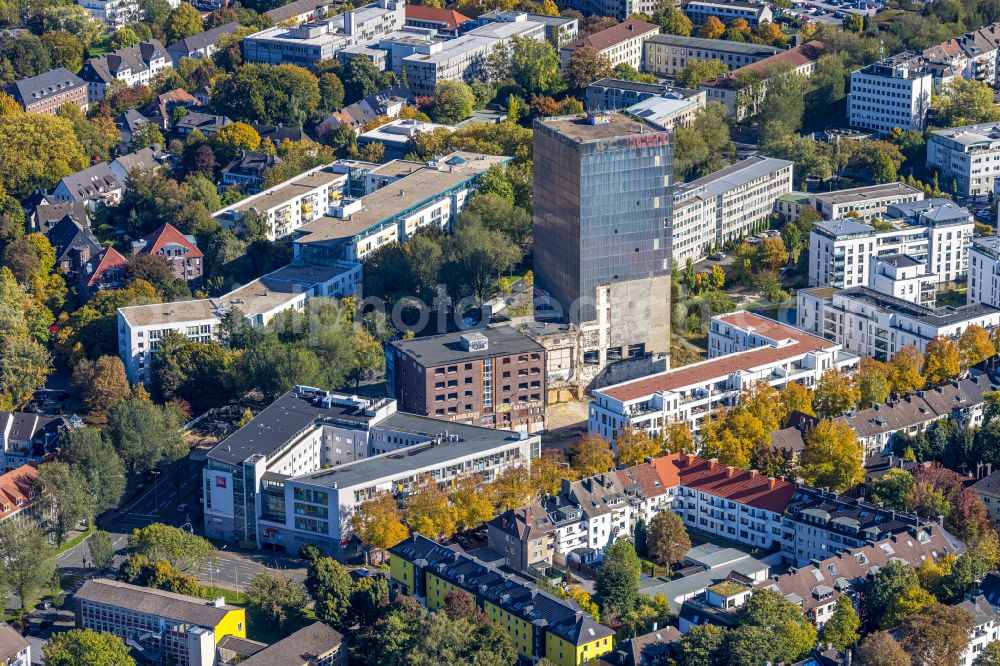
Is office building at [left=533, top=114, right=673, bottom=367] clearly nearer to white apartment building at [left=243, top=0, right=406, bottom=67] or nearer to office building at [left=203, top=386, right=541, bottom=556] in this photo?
office building at [left=203, top=386, right=541, bottom=556]

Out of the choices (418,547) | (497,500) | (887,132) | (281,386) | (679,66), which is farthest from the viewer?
(679,66)

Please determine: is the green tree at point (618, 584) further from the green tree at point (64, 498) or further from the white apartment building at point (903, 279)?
the white apartment building at point (903, 279)

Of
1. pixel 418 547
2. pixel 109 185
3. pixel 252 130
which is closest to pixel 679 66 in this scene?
pixel 252 130

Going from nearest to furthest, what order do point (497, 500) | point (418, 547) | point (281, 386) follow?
1. point (418, 547)
2. point (497, 500)
3. point (281, 386)

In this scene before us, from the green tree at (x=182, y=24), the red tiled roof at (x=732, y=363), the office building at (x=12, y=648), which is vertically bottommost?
the office building at (x=12, y=648)

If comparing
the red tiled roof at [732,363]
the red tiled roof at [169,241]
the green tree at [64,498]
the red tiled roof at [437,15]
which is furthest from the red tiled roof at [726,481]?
the red tiled roof at [437,15]

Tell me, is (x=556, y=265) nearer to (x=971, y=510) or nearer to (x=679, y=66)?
(x=971, y=510)
